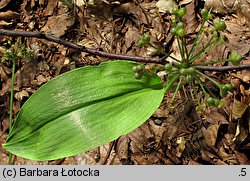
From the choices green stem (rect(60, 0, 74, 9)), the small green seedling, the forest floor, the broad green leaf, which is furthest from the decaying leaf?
the small green seedling

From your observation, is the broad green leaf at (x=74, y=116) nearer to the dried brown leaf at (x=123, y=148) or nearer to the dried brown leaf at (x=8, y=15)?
the dried brown leaf at (x=123, y=148)

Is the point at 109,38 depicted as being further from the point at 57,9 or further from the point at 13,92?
the point at 13,92

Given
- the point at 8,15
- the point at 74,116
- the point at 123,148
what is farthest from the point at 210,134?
the point at 8,15

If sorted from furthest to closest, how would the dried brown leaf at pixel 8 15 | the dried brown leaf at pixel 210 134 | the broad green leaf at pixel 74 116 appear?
the dried brown leaf at pixel 8 15 → the dried brown leaf at pixel 210 134 → the broad green leaf at pixel 74 116

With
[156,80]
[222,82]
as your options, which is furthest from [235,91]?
[156,80]

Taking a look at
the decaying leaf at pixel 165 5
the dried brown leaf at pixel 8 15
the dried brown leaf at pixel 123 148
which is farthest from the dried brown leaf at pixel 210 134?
the dried brown leaf at pixel 8 15

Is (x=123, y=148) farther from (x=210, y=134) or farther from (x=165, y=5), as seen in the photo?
(x=165, y=5)
